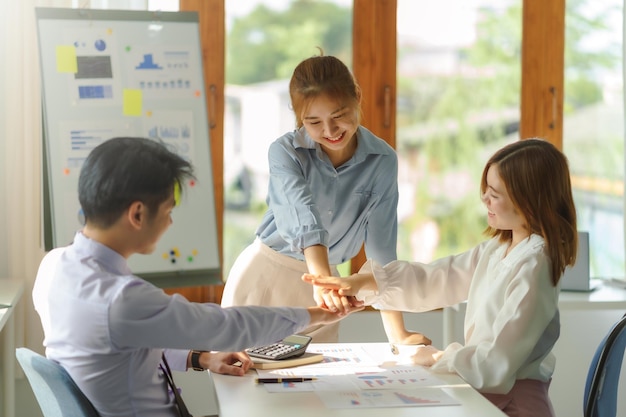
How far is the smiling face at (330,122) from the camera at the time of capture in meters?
2.51

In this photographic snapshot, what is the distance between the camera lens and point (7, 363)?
3.38 metres

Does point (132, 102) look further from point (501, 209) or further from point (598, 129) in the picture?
point (598, 129)

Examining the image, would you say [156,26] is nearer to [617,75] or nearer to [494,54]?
[494,54]

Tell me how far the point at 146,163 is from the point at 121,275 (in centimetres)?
24

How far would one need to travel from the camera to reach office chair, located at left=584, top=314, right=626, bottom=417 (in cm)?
217

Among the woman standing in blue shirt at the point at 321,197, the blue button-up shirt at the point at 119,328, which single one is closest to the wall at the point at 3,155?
the woman standing in blue shirt at the point at 321,197

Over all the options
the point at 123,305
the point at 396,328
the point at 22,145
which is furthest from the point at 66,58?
the point at 123,305

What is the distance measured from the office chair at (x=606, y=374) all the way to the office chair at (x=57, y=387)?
1222mm

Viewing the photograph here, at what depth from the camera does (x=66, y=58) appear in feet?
Answer: 10.8

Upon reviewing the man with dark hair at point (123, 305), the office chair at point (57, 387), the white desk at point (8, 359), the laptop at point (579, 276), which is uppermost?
the man with dark hair at point (123, 305)

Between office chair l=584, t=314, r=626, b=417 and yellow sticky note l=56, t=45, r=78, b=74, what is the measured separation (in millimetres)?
2163

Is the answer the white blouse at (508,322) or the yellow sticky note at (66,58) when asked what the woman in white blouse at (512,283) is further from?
the yellow sticky note at (66,58)

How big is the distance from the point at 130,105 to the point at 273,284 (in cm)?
110

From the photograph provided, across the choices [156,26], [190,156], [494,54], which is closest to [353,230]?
[190,156]
